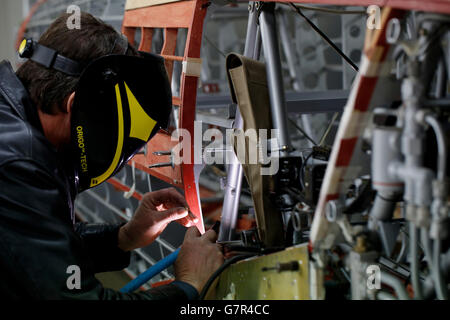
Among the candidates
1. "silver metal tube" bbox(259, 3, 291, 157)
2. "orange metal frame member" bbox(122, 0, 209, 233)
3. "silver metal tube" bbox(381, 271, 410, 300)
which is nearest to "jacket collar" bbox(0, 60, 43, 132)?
"silver metal tube" bbox(259, 3, 291, 157)

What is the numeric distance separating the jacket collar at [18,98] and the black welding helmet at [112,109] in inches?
4.1

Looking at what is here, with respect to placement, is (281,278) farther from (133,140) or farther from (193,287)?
(133,140)

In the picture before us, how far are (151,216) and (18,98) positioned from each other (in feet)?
2.39

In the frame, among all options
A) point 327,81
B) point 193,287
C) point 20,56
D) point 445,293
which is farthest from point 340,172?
point 327,81

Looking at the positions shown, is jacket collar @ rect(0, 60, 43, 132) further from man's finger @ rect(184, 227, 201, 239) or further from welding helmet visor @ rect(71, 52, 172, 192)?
man's finger @ rect(184, 227, 201, 239)

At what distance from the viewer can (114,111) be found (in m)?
1.53

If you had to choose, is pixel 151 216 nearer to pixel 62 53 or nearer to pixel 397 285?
pixel 62 53

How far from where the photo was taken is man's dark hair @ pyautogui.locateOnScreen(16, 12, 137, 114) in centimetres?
146

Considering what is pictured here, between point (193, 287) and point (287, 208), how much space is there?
40cm

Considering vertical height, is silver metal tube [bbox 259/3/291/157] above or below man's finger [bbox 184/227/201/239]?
above

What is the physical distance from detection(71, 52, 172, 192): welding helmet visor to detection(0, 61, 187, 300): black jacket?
143mm

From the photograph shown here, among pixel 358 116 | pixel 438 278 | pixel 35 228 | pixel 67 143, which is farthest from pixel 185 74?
pixel 438 278

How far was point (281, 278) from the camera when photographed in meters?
1.30

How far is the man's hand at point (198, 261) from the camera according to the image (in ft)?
4.84
